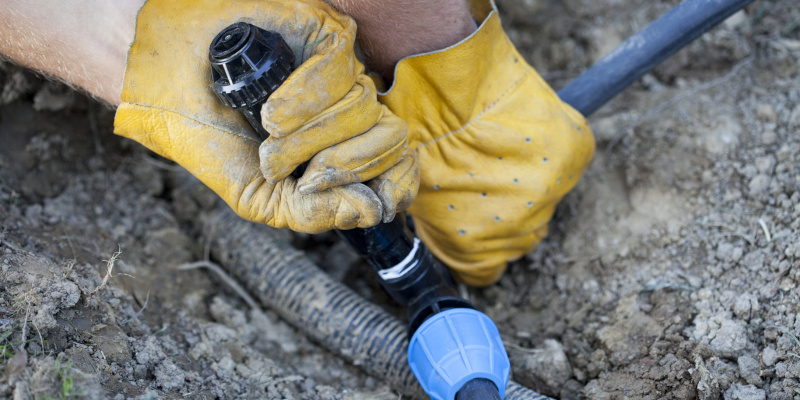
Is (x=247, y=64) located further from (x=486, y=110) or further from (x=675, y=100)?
(x=675, y=100)

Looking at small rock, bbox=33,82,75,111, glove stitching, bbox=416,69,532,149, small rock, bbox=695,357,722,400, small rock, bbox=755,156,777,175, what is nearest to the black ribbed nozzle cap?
glove stitching, bbox=416,69,532,149

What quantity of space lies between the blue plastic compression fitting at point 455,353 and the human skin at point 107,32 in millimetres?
676

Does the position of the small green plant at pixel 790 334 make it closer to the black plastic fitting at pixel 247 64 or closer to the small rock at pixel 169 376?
the black plastic fitting at pixel 247 64

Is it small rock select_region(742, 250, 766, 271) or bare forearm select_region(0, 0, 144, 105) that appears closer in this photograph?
bare forearm select_region(0, 0, 144, 105)

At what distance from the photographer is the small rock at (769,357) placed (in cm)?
118

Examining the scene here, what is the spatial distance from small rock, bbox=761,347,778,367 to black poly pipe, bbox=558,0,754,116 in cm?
75

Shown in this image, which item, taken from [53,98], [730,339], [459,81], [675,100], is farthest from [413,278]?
[53,98]

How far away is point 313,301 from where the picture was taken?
1.59 m

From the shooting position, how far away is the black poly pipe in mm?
1403

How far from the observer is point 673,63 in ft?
6.25

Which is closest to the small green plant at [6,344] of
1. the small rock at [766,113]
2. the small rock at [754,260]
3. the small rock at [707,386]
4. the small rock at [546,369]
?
the small rock at [546,369]

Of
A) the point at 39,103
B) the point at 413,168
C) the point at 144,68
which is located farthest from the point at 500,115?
the point at 39,103

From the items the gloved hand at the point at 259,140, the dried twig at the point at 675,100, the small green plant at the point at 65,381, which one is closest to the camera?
the small green plant at the point at 65,381

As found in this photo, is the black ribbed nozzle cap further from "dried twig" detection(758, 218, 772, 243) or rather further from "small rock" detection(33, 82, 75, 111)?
"dried twig" detection(758, 218, 772, 243)
